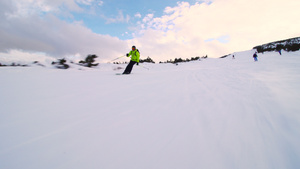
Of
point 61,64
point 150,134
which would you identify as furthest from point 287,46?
point 61,64

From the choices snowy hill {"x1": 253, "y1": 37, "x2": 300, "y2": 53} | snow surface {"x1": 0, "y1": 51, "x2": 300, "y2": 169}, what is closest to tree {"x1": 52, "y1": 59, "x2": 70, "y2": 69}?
snow surface {"x1": 0, "y1": 51, "x2": 300, "y2": 169}

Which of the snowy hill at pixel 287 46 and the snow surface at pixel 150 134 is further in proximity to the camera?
the snowy hill at pixel 287 46

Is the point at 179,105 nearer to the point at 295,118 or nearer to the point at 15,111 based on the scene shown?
the point at 295,118

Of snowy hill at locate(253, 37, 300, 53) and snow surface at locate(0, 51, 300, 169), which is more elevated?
snowy hill at locate(253, 37, 300, 53)

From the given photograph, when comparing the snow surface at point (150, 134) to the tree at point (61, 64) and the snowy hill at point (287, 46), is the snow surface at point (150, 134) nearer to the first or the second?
the tree at point (61, 64)

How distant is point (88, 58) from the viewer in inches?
375

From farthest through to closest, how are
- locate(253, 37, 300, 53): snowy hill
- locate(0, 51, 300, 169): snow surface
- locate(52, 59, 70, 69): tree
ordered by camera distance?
1. locate(253, 37, 300, 53): snowy hill
2. locate(52, 59, 70, 69): tree
3. locate(0, 51, 300, 169): snow surface

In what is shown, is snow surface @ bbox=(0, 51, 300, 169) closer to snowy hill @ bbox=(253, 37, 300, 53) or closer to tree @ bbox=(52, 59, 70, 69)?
tree @ bbox=(52, 59, 70, 69)

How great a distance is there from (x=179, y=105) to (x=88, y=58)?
382 inches

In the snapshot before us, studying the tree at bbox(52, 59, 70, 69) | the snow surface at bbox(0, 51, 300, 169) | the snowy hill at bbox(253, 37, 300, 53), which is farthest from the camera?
the snowy hill at bbox(253, 37, 300, 53)

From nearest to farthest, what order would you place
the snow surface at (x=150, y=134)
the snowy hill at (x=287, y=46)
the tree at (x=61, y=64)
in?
1. the snow surface at (x=150, y=134)
2. the tree at (x=61, y=64)
3. the snowy hill at (x=287, y=46)

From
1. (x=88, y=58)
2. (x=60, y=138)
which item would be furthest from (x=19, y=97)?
(x=88, y=58)

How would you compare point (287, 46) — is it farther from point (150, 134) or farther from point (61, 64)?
point (61, 64)

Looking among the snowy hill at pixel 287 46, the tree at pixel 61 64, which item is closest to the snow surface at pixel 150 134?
the tree at pixel 61 64
